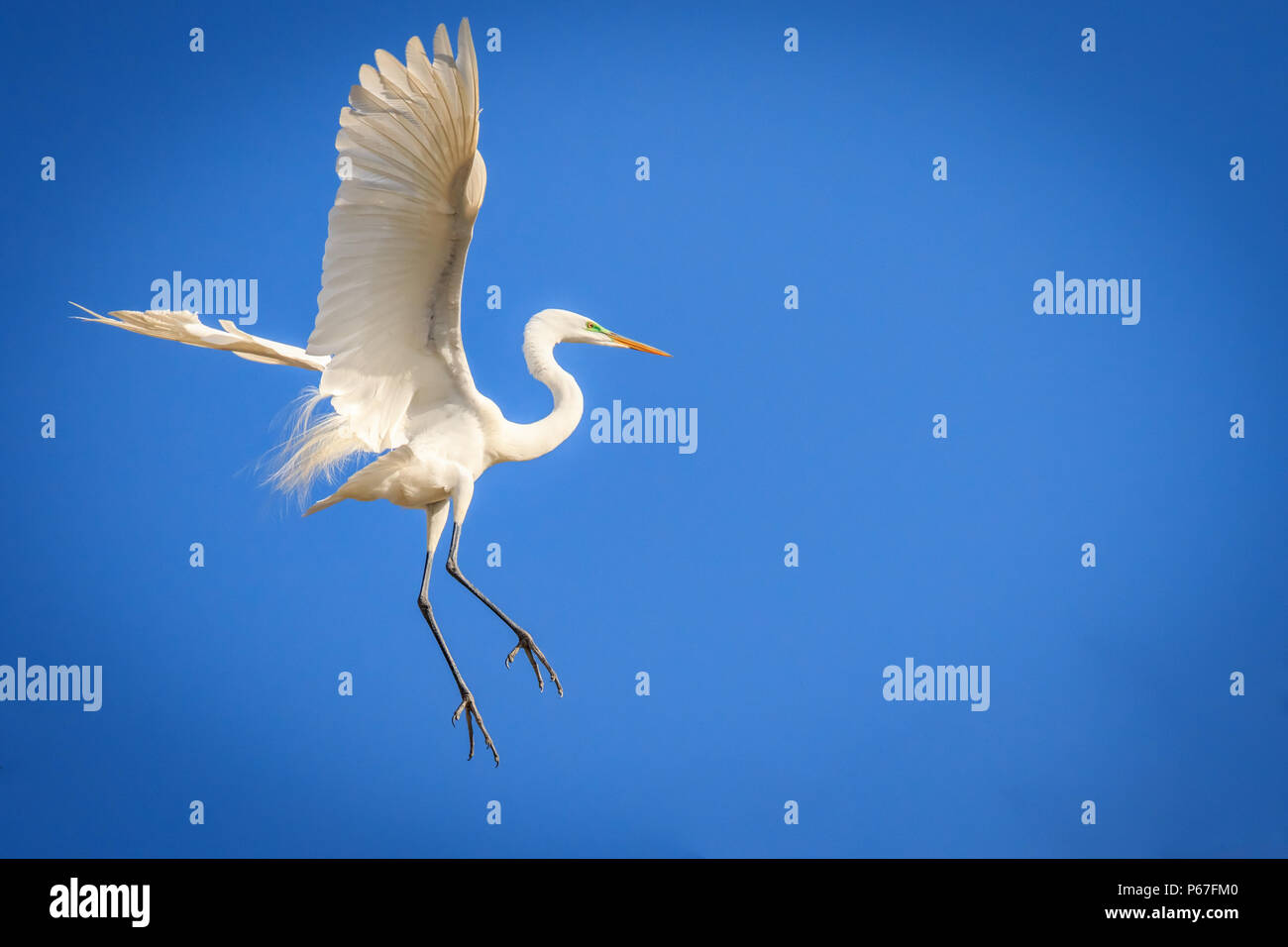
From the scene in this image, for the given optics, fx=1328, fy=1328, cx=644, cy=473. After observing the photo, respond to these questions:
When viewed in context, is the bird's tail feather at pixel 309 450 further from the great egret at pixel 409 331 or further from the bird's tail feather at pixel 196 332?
the bird's tail feather at pixel 196 332

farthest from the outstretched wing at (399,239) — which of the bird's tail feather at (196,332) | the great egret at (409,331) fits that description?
the bird's tail feather at (196,332)

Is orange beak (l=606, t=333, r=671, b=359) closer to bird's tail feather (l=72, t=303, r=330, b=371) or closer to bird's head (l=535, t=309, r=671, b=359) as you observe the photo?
bird's head (l=535, t=309, r=671, b=359)

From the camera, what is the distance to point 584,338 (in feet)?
13.3

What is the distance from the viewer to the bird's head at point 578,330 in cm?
398

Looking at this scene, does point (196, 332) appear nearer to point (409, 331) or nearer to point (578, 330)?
point (409, 331)

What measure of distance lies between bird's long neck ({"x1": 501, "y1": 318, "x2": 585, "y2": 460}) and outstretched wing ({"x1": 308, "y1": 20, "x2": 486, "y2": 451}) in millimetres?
265

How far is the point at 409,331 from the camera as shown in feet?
11.7

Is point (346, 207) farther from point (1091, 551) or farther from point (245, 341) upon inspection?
point (1091, 551)

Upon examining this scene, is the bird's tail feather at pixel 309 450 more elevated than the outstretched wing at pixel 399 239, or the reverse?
the outstretched wing at pixel 399 239

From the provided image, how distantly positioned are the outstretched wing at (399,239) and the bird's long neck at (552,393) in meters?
0.26

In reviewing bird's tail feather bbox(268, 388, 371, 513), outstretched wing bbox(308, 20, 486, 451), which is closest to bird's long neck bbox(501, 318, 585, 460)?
outstretched wing bbox(308, 20, 486, 451)

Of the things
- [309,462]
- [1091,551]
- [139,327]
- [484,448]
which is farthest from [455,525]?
[1091,551]

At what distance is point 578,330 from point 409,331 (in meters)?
0.63

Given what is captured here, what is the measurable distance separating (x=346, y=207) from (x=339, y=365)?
0.46 metres
